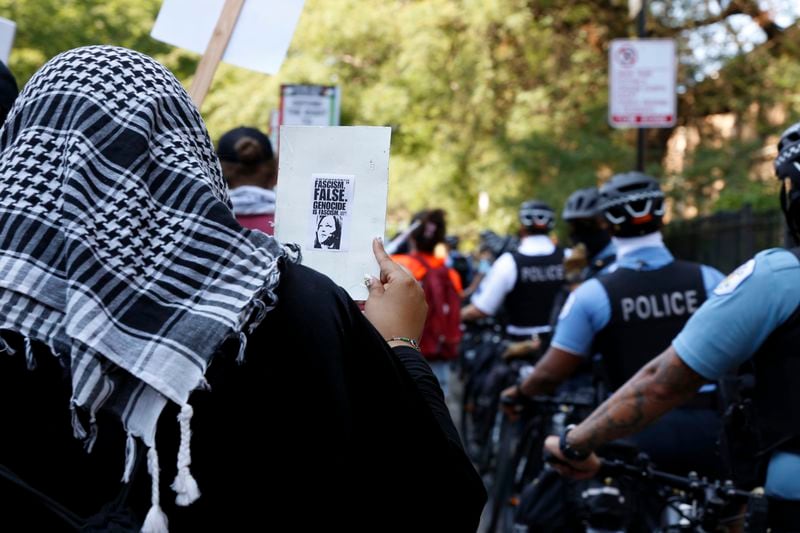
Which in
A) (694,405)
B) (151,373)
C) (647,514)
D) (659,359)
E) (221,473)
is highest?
(151,373)

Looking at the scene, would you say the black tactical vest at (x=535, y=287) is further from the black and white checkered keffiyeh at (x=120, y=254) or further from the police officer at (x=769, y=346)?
the black and white checkered keffiyeh at (x=120, y=254)

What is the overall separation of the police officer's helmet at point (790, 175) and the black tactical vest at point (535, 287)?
6.17 meters

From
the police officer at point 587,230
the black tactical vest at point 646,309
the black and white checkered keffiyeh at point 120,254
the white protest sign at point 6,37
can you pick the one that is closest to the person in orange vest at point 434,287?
the police officer at point 587,230

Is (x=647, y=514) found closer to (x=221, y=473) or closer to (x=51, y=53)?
(x=221, y=473)

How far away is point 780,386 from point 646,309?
2.07 meters

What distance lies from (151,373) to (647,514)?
11.8 ft

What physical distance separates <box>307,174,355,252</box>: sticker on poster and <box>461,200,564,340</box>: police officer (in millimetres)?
7382

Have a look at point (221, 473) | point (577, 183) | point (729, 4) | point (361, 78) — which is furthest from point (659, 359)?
point (361, 78)

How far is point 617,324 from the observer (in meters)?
5.16

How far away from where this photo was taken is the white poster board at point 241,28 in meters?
3.61

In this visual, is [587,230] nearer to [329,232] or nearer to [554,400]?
[554,400]

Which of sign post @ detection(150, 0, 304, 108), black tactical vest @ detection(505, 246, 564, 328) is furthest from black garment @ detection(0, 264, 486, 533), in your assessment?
black tactical vest @ detection(505, 246, 564, 328)

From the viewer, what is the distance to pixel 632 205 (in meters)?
5.40

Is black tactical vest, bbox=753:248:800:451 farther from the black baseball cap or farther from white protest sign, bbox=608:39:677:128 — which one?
white protest sign, bbox=608:39:677:128
